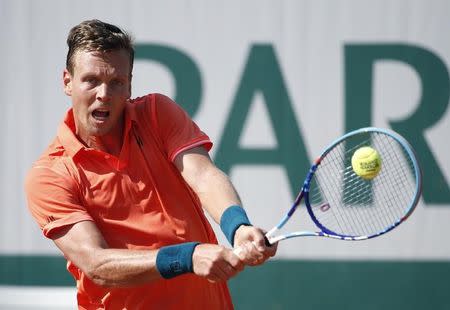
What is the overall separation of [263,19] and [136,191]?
3.28m

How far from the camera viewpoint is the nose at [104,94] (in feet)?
11.4

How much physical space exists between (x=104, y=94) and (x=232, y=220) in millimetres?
672

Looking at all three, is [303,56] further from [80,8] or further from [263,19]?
[80,8]

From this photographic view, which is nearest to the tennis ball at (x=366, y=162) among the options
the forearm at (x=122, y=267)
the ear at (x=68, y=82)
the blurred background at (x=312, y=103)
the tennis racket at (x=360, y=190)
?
the forearm at (x=122, y=267)

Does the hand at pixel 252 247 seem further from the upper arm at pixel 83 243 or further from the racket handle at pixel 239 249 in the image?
the upper arm at pixel 83 243

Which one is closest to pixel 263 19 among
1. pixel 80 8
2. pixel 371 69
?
pixel 371 69

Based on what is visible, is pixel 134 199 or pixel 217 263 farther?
pixel 134 199

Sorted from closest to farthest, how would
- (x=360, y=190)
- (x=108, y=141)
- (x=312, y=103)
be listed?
(x=108, y=141) < (x=360, y=190) < (x=312, y=103)

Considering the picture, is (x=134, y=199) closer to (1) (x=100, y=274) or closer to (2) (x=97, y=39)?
(1) (x=100, y=274)

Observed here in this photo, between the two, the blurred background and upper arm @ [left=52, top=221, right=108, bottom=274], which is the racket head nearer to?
the blurred background

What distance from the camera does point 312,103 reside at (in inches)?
258

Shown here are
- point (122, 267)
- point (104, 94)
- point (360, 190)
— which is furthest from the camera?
point (360, 190)

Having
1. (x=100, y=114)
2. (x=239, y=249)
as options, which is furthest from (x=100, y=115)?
(x=239, y=249)

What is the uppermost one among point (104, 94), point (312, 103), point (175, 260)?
point (104, 94)
